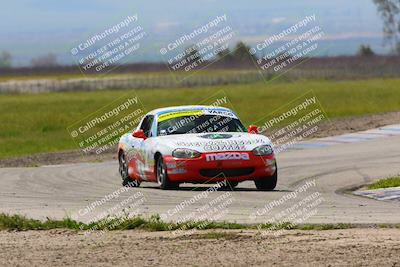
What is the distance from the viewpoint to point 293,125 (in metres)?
35.3

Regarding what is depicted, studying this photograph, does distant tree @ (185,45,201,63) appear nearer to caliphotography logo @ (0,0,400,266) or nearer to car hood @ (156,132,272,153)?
caliphotography logo @ (0,0,400,266)

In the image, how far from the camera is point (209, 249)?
34.1 feet

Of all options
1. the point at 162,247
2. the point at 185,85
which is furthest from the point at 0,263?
the point at 185,85

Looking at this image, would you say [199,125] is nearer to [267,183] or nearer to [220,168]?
[220,168]

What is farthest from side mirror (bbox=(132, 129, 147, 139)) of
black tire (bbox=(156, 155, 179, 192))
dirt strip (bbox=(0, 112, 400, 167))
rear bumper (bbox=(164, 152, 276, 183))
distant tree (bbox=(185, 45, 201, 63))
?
distant tree (bbox=(185, 45, 201, 63))

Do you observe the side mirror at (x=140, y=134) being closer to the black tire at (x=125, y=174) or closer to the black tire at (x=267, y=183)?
the black tire at (x=125, y=174)

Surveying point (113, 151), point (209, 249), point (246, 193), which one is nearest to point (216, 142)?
point (246, 193)

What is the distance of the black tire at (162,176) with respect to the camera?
17.5m

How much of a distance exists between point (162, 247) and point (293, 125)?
81.7ft

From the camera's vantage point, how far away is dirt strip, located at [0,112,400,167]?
92.2ft

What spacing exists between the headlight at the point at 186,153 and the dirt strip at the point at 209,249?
17.6 feet

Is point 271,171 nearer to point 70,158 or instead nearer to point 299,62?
point 70,158

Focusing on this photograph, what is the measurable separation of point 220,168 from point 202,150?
386mm

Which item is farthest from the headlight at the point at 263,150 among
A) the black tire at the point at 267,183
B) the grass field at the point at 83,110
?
the grass field at the point at 83,110
